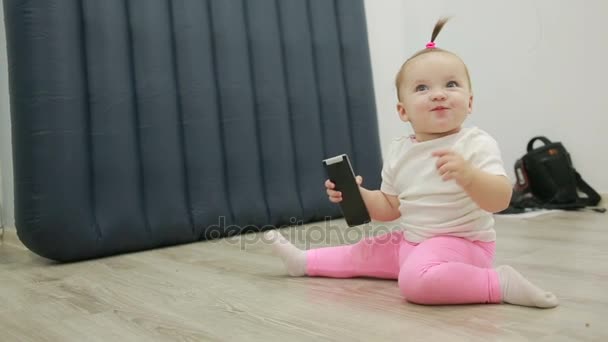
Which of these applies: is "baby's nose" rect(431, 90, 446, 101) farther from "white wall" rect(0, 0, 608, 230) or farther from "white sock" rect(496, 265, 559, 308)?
"white wall" rect(0, 0, 608, 230)

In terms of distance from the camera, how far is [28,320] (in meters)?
0.96

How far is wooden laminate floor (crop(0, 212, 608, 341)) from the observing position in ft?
2.63

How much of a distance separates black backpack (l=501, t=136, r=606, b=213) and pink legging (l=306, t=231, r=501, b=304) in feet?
3.49

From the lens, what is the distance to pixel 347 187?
3.60 ft

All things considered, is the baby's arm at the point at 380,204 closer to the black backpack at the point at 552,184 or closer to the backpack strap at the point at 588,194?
the black backpack at the point at 552,184

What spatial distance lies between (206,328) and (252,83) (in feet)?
3.69

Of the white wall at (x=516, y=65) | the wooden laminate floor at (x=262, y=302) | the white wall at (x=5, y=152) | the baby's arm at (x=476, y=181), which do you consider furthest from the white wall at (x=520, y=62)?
the white wall at (x=5, y=152)

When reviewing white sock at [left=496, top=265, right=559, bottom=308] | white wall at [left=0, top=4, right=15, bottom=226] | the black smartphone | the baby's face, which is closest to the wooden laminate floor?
white sock at [left=496, top=265, right=559, bottom=308]

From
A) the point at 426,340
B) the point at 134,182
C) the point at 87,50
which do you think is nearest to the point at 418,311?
the point at 426,340

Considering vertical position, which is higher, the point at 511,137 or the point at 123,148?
the point at 123,148

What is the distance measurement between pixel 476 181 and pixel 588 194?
1337 mm

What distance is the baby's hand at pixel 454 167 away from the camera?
2.92ft

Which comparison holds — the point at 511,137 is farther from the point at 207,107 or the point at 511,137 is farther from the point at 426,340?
the point at 426,340

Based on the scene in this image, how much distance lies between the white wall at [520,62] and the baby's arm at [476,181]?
52.9 inches
